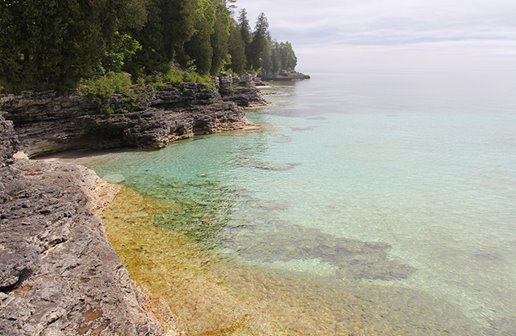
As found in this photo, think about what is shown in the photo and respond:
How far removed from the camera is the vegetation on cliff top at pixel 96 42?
25.1 meters

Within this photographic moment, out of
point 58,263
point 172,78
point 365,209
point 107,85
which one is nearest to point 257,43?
point 172,78

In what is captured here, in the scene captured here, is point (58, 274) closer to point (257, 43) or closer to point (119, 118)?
point (119, 118)

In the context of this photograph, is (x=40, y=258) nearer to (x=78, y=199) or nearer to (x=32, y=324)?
(x=32, y=324)

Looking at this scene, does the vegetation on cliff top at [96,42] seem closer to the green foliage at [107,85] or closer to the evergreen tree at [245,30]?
the green foliage at [107,85]

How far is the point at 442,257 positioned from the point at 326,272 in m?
5.12

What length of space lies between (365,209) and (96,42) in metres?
22.1

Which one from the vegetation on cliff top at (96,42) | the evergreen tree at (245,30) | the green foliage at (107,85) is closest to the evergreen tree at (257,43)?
the evergreen tree at (245,30)

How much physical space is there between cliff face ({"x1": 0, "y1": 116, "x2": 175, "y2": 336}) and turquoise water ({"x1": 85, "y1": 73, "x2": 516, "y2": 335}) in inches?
206

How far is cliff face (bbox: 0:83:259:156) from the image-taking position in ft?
88.2

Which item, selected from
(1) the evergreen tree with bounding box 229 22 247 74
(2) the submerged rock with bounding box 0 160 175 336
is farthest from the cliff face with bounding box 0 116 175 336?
(1) the evergreen tree with bounding box 229 22 247 74

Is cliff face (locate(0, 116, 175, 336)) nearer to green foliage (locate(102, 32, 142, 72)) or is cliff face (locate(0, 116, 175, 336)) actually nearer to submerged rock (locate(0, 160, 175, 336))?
submerged rock (locate(0, 160, 175, 336))

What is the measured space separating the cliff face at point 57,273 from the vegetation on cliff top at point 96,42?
15051 mm

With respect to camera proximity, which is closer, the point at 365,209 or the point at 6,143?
the point at 6,143

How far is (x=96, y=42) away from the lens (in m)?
28.8
